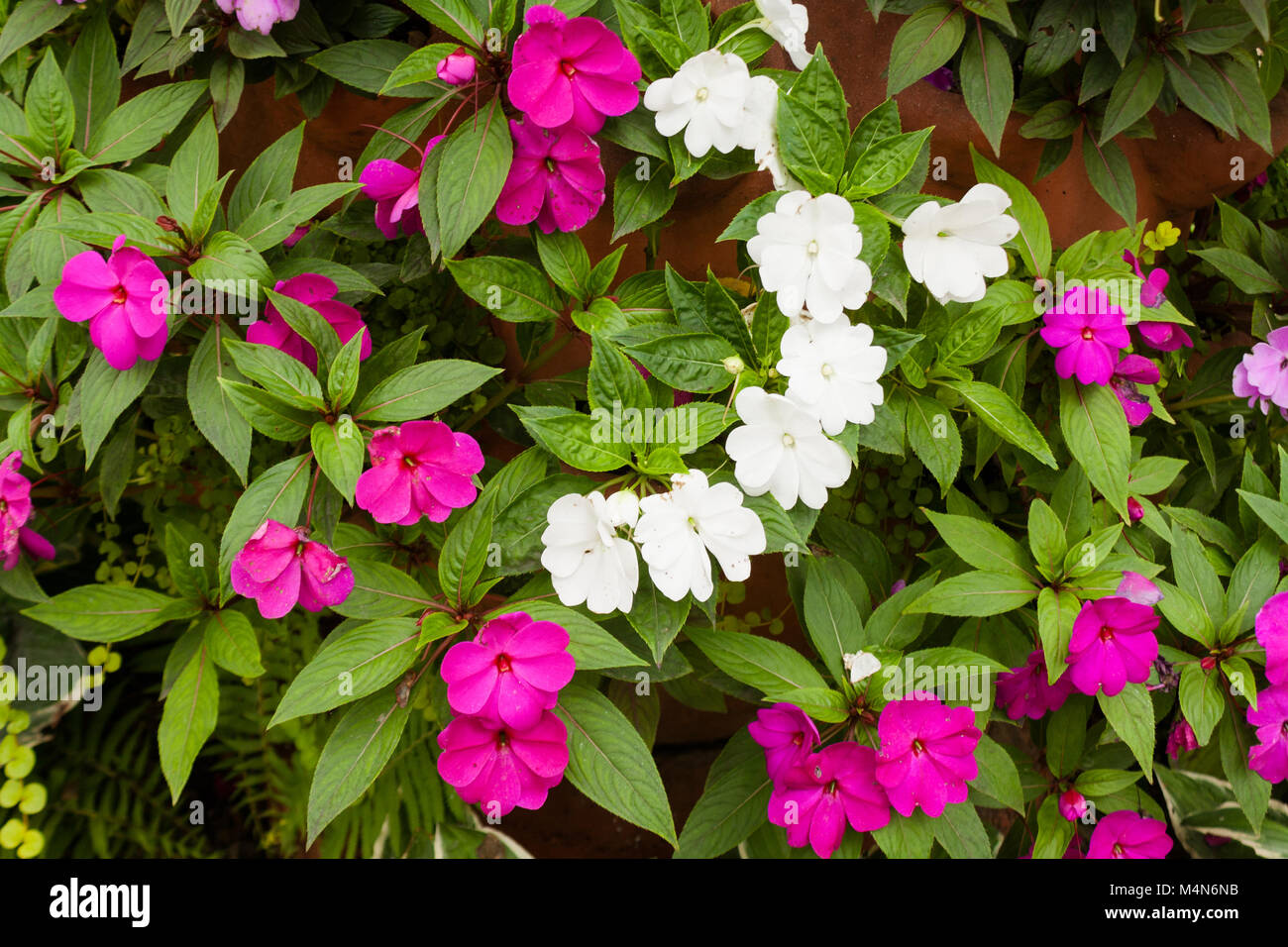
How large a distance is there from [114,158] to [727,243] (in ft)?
4.42

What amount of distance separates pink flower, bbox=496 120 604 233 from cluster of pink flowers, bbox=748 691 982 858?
108cm

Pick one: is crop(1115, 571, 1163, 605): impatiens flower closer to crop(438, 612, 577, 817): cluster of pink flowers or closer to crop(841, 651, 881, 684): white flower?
crop(841, 651, 881, 684): white flower

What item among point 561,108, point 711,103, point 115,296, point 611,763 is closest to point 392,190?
point 561,108

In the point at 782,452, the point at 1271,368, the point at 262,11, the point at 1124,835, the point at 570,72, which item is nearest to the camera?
the point at 782,452

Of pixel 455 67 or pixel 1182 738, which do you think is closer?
pixel 455 67

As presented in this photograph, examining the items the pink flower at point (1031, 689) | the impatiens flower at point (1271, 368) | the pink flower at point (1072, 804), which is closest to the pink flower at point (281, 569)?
the pink flower at point (1031, 689)

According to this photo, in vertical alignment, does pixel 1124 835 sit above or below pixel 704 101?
below

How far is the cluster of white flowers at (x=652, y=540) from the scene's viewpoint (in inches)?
56.3

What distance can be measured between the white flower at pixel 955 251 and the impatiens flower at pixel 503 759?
3.32 ft

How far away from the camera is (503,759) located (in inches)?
59.4

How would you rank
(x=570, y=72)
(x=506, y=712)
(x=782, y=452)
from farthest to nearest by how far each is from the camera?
(x=570, y=72), (x=782, y=452), (x=506, y=712)

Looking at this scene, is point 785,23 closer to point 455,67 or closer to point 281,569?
point 455,67

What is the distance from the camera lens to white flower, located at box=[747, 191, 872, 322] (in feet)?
4.98

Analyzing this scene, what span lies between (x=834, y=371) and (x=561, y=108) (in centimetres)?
67
